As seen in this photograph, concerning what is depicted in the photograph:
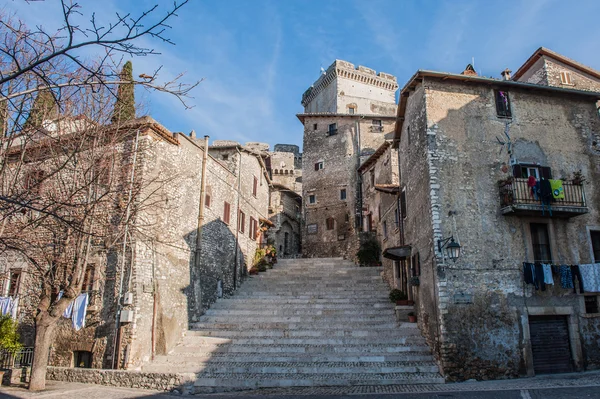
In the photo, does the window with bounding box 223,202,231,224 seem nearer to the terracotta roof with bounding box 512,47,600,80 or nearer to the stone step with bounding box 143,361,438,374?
the stone step with bounding box 143,361,438,374

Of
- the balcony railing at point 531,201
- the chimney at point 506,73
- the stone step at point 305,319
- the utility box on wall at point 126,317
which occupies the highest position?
the chimney at point 506,73

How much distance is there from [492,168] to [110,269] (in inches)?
562

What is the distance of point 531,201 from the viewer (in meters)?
14.0

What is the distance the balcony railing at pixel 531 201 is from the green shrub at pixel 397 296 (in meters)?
5.75

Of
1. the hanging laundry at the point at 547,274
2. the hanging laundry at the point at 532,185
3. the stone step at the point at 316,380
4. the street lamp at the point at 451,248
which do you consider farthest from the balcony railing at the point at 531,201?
the stone step at the point at 316,380

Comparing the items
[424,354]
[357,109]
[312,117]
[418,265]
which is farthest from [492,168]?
[357,109]

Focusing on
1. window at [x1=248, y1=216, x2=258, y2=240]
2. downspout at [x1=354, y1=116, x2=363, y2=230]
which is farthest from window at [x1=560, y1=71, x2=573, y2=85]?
window at [x1=248, y1=216, x2=258, y2=240]

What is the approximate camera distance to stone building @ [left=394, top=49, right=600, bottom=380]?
43.4 ft

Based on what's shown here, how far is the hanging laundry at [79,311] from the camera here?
14.4 metres

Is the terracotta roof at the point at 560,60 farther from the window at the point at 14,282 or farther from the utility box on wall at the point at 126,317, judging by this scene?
the window at the point at 14,282

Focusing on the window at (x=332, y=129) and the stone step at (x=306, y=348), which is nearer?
the stone step at (x=306, y=348)

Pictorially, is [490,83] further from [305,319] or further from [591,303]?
[305,319]

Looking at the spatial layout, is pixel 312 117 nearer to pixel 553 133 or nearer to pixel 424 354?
pixel 553 133

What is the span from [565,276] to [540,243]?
131 centimetres
